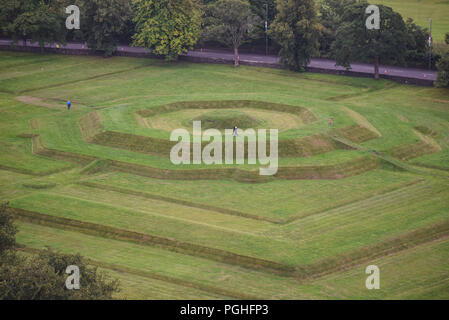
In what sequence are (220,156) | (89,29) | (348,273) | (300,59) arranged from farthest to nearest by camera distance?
(89,29), (300,59), (220,156), (348,273)

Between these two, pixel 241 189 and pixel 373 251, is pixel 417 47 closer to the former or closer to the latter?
pixel 241 189

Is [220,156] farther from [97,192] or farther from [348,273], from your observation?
[348,273]

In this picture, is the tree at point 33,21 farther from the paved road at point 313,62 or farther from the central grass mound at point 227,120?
the central grass mound at point 227,120

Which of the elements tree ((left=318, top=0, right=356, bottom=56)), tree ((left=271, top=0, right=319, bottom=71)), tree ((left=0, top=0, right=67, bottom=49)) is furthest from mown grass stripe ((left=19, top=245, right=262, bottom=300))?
tree ((left=0, top=0, right=67, bottom=49))

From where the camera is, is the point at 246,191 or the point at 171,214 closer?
the point at 171,214

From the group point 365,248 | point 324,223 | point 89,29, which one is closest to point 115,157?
point 324,223

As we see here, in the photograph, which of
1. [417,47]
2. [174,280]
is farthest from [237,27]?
[174,280]
